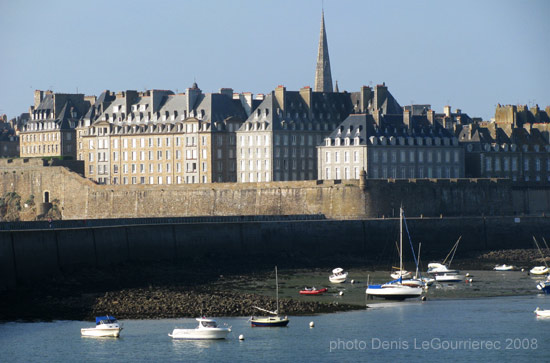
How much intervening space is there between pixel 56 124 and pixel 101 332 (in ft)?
240

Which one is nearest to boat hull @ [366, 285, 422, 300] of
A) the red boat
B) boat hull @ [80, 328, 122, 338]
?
the red boat

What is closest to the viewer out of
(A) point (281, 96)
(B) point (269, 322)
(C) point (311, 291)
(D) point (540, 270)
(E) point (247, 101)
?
(B) point (269, 322)

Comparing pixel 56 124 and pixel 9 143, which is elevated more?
pixel 56 124

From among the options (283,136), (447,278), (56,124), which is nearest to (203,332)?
(447,278)

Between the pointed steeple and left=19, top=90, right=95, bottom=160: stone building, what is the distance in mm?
27108

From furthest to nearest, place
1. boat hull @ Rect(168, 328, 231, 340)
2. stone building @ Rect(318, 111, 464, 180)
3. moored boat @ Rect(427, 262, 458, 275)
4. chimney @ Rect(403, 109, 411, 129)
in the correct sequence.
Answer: chimney @ Rect(403, 109, 411, 129), stone building @ Rect(318, 111, 464, 180), moored boat @ Rect(427, 262, 458, 275), boat hull @ Rect(168, 328, 231, 340)

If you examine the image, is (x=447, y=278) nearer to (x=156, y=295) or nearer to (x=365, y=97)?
(x=156, y=295)

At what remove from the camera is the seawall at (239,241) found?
215 feet

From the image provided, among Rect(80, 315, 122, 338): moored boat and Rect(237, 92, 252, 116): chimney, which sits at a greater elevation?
Rect(237, 92, 252, 116): chimney

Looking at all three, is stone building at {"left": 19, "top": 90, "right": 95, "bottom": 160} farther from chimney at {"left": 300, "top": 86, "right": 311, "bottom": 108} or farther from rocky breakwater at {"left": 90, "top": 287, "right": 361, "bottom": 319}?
rocky breakwater at {"left": 90, "top": 287, "right": 361, "bottom": 319}

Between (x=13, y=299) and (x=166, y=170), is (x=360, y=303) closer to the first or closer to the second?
(x=13, y=299)

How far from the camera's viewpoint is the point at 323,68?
143m

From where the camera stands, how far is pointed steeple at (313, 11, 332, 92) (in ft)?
467

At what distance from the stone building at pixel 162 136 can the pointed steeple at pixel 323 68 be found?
2755 cm
